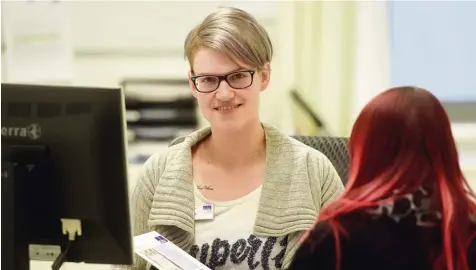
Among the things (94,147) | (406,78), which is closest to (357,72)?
(406,78)

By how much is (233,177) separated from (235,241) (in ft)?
0.61

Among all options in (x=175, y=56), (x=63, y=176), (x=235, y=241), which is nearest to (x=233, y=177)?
(x=235, y=241)

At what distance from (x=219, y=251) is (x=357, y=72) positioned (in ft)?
3.88

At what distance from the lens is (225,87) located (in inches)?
62.2

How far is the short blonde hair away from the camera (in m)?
1.56

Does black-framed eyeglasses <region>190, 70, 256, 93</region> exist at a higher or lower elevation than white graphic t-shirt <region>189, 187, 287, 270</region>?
higher

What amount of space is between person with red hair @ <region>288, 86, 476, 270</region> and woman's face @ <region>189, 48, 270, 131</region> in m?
0.53

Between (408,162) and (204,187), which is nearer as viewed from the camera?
(408,162)

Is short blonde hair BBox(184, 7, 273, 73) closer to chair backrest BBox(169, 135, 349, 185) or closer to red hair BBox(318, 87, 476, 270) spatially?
chair backrest BBox(169, 135, 349, 185)

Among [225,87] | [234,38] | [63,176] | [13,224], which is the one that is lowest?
[13,224]

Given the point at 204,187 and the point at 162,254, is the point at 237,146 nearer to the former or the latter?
the point at 204,187

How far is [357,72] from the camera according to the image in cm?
251

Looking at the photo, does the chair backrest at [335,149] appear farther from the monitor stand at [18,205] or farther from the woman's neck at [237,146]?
the monitor stand at [18,205]

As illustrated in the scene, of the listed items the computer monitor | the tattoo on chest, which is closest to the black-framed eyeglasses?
the tattoo on chest
